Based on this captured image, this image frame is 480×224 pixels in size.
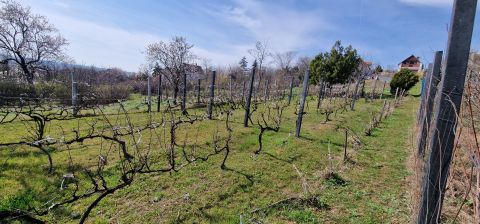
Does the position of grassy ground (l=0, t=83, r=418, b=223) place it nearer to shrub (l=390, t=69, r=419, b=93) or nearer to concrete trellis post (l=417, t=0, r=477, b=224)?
concrete trellis post (l=417, t=0, r=477, b=224)

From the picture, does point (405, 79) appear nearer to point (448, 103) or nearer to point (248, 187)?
point (248, 187)

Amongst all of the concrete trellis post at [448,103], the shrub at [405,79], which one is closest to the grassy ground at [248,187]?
the concrete trellis post at [448,103]

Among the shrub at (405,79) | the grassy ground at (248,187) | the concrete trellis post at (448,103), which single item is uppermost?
the shrub at (405,79)

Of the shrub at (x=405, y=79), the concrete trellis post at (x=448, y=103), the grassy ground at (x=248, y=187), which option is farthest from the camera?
the shrub at (x=405, y=79)

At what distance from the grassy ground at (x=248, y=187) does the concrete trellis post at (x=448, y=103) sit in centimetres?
144

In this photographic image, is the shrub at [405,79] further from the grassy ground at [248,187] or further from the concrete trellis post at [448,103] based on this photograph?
the concrete trellis post at [448,103]

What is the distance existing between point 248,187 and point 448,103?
2.97 metres

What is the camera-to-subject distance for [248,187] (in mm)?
4328

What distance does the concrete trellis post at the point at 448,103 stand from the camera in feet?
5.92

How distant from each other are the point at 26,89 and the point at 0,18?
11.0 meters

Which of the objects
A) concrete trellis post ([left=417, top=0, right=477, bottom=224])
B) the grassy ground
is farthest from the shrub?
concrete trellis post ([left=417, top=0, right=477, bottom=224])

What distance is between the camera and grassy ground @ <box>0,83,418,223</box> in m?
3.50

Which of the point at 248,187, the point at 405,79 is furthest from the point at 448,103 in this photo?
the point at 405,79

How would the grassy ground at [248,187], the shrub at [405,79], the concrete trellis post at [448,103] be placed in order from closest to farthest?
1. the concrete trellis post at [448,103]
2. the grassy ground at [248,187]
3. the shrub at [405,79]
